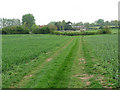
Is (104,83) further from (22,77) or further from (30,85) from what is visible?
(22,77)

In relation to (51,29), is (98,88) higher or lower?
lower

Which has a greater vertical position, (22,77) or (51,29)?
(51,29)

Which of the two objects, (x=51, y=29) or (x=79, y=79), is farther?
(x=51, y=29)

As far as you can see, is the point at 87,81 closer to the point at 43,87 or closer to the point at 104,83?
the point at 104,83

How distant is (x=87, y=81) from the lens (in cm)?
1028

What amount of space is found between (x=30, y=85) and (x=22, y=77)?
2354 millimetres

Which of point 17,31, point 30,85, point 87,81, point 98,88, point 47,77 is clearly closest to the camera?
point 98,88

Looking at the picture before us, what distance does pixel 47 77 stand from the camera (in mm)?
11148

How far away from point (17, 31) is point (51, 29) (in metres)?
28.3

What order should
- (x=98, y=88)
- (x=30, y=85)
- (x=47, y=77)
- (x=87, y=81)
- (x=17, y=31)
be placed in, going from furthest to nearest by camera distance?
(x=17, y=31), (x=47, y=77), (x=87, y=81), (x=30, y=85), (x=98, y=88)

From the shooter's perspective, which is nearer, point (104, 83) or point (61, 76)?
point (104, 83)

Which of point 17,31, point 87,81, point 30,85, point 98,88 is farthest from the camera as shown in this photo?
point 17,31

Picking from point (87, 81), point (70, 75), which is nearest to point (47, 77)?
point (70, 75)

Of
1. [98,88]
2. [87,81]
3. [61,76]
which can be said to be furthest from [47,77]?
[98,88]
